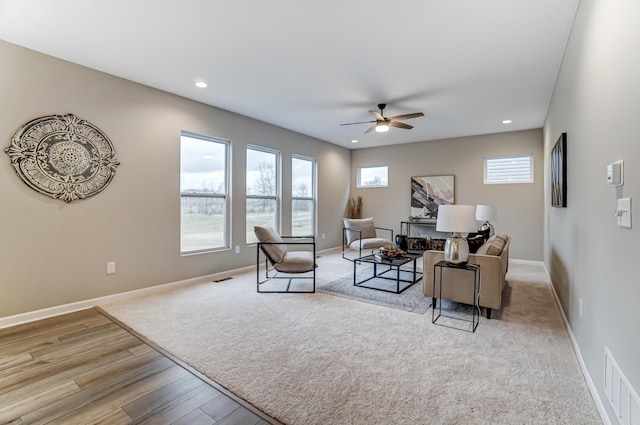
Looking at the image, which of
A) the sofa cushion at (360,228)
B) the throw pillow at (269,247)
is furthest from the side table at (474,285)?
the sofa cushion at (360,228)

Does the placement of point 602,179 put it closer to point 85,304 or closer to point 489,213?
point 489,213

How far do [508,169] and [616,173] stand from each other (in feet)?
17.8

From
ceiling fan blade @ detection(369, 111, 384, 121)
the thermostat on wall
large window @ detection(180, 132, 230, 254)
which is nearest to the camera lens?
the thermostat on wall

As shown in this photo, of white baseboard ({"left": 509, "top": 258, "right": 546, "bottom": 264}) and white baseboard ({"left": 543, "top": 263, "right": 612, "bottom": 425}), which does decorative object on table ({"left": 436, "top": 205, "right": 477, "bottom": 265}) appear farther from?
white baseboard ({"left": 509, "top": 258, "right": 546, "bottom": 264})

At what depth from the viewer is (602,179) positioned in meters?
1.74

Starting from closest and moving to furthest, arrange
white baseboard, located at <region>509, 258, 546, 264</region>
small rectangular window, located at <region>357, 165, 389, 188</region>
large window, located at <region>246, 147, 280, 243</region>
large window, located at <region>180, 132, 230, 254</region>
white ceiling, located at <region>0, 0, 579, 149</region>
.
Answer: white ceiling, located at <region>0, 0, 579, 149</region>, large window, located at <region>180, 132, 230, 254</region>, large window, located at <region>246, 147, 280, 243</region>, white baseboard, located at <region>509, 258, 546, 264</region>, small rectangular window, located at <region>357, 165, 389, 188</region>

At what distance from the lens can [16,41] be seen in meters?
2.88

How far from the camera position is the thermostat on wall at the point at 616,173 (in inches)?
55.0

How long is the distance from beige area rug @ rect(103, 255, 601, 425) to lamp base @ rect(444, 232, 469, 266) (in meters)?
0.63

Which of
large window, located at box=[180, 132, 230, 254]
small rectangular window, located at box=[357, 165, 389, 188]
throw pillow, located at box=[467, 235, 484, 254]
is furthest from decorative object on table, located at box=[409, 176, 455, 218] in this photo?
large window, located at box=[180, 132, 230, 254]

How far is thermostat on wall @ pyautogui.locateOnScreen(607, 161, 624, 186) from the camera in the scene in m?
1.40

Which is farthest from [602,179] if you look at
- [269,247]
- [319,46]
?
[269,247]

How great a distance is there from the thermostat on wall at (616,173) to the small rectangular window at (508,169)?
527cm

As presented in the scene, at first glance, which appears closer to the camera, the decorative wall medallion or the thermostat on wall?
the thermostat on wall
